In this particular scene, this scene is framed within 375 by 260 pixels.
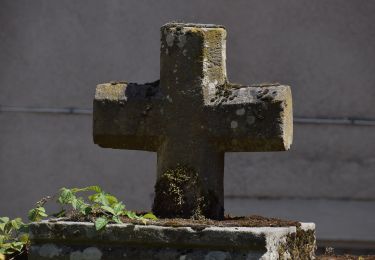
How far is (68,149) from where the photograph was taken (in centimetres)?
1104

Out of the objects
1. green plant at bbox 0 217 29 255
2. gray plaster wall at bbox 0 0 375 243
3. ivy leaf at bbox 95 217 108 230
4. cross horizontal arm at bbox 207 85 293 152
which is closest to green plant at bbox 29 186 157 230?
ivy leaf at bbox 95 217 108 230

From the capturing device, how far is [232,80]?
10812mm

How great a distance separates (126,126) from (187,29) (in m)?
0.56

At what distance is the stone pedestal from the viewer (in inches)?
161

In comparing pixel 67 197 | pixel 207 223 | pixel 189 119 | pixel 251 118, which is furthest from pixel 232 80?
pixel 207 223

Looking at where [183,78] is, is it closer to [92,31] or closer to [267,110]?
[267,110]

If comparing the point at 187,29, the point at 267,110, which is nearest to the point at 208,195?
the point at 267,110

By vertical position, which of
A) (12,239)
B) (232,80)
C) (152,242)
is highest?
(232,80)

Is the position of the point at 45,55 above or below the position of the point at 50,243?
above

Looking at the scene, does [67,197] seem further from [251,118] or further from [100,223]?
[251,118]

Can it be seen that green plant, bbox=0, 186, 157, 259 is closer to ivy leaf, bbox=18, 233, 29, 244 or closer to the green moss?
ivy leaf, bbox=18, 233, 29, 244

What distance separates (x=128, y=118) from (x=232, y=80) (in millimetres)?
5962

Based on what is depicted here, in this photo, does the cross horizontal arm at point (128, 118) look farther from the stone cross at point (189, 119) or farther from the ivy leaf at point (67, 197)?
the ivy leaf at point (67, 197)

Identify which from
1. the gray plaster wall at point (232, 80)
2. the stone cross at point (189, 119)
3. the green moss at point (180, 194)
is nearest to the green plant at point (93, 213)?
the green moss at point (180, 194)
